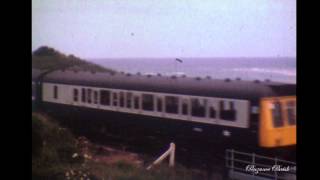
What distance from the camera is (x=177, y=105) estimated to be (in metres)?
2.68

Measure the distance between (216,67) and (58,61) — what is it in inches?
35.6

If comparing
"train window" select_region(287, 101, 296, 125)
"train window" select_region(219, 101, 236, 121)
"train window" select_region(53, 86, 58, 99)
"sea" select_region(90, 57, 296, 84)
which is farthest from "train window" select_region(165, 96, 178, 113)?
"train window" select_region(53, 86, 58, 99)

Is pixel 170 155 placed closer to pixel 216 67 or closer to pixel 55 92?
pixel 216 67

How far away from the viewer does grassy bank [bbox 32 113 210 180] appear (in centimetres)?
279

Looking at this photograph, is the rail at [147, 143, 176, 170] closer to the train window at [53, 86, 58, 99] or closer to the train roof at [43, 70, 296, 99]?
the train roof at [43, 70, 296, 99]

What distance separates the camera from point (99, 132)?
2869 millimetres

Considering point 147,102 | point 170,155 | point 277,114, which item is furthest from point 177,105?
point 277,114

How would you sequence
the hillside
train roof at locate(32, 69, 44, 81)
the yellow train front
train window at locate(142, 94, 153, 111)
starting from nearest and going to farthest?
1. the yellow train front
2. train window at locate(142, 94, 153, 111)
3. the hillside
4. train roof at locate(32, 69, 44, 81)

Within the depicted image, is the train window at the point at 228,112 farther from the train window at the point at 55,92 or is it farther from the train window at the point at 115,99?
the train window at the point at 55,92

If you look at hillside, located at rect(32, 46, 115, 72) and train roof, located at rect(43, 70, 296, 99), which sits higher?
hillside, located at rect(32, 46, 115, 72)

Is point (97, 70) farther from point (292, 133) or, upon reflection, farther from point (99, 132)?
point (292, 133)

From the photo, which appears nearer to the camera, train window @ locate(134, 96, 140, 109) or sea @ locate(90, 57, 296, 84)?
sea @ locate(90, 57, 296, 84)

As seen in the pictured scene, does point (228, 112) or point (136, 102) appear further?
point (136, 102)
